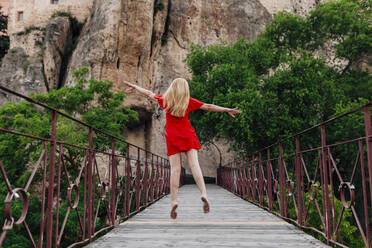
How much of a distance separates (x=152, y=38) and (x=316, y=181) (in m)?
18.3

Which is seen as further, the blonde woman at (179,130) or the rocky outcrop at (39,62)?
the rocky outcrop at (39,62)

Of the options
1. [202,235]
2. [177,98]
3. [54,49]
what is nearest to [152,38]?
[54,49]

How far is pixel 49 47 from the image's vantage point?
2162 cm

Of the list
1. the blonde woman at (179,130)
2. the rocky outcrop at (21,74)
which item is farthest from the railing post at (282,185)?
the rocky outcrop at (21,74)

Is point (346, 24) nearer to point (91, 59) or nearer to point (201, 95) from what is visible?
point (201, 95)

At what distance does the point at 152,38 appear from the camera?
862 inches

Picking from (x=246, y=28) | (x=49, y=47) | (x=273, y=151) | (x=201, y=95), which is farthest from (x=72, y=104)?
(x=246, y=28)

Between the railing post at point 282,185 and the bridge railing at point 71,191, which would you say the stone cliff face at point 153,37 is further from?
the railing post at point 282,185

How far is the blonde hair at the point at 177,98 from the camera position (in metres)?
3.61

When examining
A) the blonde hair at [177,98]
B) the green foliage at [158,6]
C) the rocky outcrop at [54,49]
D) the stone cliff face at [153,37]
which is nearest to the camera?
the blonde hair at [177,98]

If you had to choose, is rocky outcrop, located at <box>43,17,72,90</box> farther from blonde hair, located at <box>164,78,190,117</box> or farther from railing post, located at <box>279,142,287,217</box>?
blonde hair, located at <box>164,78,190,117</box>

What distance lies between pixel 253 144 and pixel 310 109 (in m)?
3.01

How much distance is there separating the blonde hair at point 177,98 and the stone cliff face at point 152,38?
1542cm

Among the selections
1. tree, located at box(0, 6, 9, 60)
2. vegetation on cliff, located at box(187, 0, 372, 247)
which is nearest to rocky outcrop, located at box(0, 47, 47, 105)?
tree, located at box(0, 6, 9, 60)
